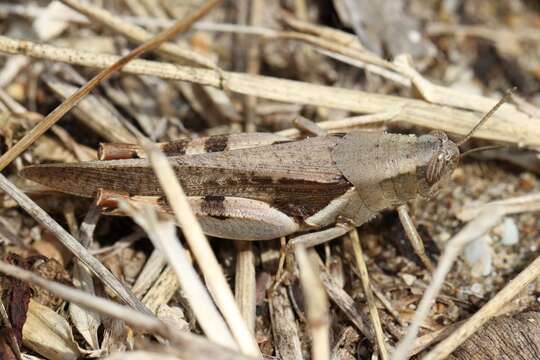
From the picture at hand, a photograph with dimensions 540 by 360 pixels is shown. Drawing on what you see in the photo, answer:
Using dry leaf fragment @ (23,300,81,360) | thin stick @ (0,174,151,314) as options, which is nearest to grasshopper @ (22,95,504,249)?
thin stick @ (0,174,151,314)

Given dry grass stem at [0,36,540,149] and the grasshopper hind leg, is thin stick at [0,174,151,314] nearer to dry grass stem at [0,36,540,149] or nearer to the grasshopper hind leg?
the grasshopper hind leg

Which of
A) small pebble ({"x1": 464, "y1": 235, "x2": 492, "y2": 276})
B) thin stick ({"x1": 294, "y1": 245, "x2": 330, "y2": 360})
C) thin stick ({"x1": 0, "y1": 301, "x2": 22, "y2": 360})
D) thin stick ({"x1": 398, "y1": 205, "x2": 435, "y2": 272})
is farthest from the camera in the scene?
small pebble ({"x1": 464, "y1": 235, "x2": 492, "y2": 276})

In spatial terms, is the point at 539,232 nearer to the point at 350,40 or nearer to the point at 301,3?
the point at 350,40

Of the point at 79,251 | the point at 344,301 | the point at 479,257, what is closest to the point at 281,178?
the point at 344,301

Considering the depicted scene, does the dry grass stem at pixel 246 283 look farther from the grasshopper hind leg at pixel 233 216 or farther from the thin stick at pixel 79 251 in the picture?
the thin stick at pixel 79 251

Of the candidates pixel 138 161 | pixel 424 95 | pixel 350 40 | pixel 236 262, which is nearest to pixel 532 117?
pixel 424 95

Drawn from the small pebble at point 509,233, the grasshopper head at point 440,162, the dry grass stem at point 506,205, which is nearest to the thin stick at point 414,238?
the grasshopper head at point 440,162
